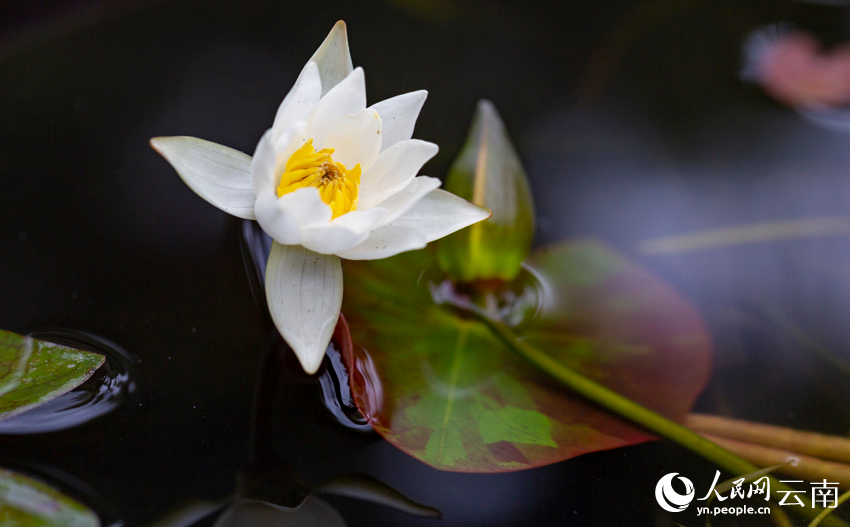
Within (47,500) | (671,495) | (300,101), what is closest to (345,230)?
(300,101)

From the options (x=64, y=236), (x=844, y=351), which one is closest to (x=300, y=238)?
(x=64, y=236)

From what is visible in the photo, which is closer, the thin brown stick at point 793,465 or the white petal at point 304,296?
the white petal at point 304,296

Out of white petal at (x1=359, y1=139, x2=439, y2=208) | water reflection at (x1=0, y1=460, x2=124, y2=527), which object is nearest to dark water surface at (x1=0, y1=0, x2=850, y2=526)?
water reflection at (x1=0, y1=460, x2=124, y2=527)

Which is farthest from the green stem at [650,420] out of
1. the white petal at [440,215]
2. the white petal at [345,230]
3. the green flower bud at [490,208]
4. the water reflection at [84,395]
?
the water reflection at [84,395]

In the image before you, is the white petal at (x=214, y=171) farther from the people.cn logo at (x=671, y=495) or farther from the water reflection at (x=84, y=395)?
the people.cn logo at (x=671, y=495)

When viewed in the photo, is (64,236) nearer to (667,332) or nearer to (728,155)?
(667,332)

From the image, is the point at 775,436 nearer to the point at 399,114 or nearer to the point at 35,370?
the point at 399,114
